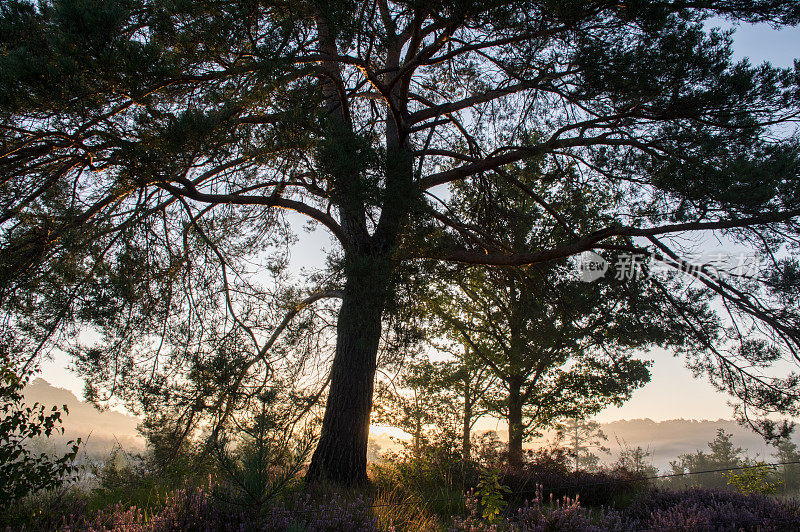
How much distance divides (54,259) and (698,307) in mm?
8747

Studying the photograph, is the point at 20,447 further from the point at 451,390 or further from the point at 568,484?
the point at 451,390

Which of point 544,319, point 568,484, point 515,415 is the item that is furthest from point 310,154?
point 515,415

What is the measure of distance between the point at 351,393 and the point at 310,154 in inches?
125

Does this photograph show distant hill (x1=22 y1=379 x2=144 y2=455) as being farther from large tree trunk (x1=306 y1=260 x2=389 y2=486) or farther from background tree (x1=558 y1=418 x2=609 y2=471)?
large tree trunk (x1=306 y1=260 x2=389 y2=486)

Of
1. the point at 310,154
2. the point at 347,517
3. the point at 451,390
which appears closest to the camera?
the point at 347,517

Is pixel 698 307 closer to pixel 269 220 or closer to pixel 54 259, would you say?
pixel 269 220

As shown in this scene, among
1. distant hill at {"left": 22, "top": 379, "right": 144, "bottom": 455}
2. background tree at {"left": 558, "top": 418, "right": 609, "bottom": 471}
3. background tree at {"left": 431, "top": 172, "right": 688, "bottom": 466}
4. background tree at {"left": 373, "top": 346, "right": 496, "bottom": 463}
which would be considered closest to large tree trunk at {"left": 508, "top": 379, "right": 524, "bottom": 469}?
background tree at {"left": 431, "top": 172, "right": 688, "bottom": 466}

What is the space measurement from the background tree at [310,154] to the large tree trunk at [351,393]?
0.09ft

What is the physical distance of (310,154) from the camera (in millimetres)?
5176

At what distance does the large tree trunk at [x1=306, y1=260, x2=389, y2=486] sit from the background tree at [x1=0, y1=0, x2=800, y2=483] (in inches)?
1.0

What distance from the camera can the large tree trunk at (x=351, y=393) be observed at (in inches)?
212

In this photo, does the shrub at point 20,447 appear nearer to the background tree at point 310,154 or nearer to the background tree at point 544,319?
the background tree at point 310,154

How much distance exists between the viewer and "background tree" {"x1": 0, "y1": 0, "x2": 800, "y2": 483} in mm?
4520

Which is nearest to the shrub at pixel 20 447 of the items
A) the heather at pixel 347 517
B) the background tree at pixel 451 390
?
the heather at pixel 347 517
